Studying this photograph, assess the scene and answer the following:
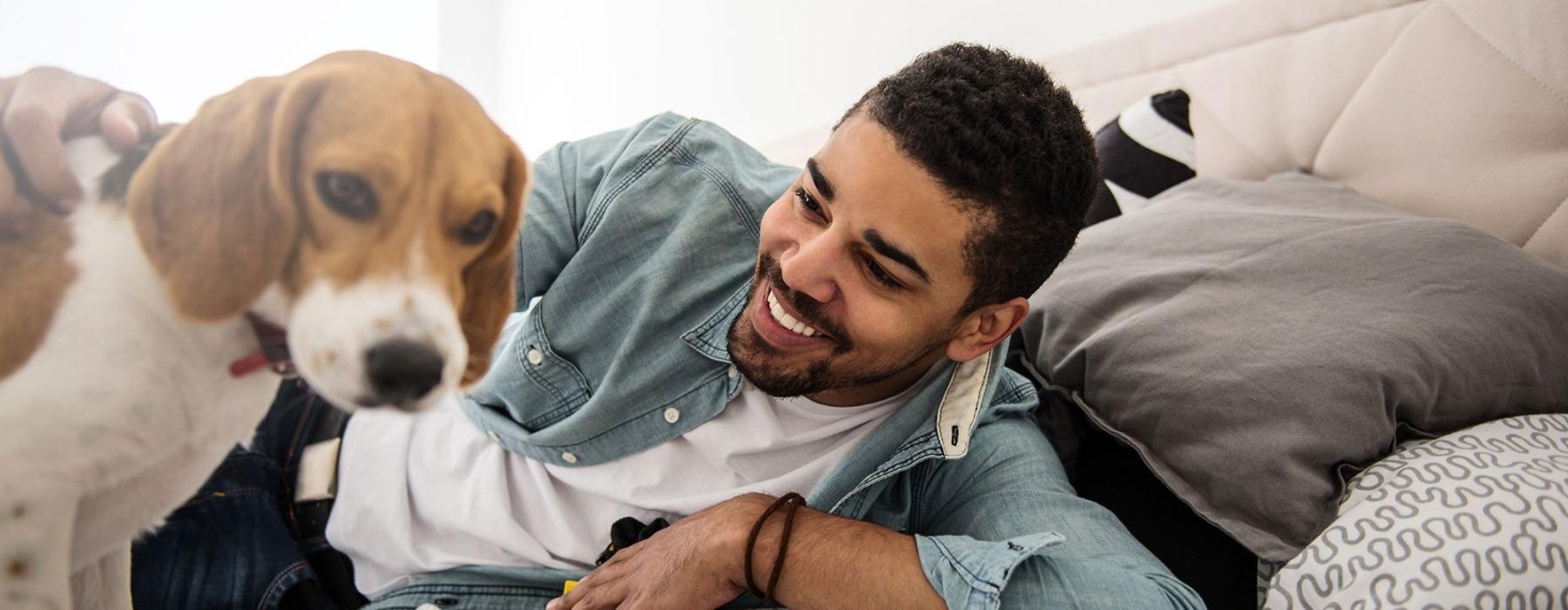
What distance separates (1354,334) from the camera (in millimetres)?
764

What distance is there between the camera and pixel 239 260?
1.36 feet

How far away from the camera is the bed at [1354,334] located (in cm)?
67

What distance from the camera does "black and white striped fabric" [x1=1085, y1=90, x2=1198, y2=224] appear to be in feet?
3.95

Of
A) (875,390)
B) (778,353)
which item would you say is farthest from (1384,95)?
(778,353)

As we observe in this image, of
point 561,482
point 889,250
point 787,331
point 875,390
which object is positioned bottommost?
point 561,482

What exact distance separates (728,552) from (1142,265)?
1.97 ft

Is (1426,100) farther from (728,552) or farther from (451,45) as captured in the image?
(451,45)

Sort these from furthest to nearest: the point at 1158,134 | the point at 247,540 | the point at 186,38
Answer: the point at 1158,134
the point at 247,540
the point at 186,38

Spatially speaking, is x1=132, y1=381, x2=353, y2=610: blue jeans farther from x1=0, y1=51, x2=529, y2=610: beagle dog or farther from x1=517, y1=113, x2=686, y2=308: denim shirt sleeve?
x1=517, y1=113, x2=686, y2=308: denim shirt sleeve

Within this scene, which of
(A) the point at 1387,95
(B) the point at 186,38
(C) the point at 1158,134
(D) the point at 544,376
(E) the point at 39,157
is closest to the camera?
(E) the point at 39,157

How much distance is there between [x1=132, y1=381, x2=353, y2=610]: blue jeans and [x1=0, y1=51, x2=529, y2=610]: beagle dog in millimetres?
25

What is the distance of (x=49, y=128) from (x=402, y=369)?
0.20 m

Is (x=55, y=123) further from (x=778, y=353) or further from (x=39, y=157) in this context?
(x=778, y=353)

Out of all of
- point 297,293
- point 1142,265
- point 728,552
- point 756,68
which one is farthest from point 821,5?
point 297,293
